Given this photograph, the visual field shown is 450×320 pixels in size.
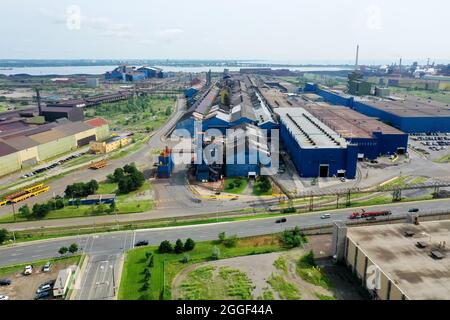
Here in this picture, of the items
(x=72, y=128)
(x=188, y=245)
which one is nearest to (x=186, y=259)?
(x=188, y=245)

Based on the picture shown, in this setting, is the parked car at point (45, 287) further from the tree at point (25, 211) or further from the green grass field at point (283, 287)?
the green grass field at point (283, 287)

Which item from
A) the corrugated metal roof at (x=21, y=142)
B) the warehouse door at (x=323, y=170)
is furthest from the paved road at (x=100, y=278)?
the corrugated metal roof at (x=21, y=142)

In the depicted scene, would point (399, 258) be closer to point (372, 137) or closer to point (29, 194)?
point (372, 137)

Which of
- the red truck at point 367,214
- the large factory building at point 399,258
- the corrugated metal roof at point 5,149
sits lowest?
the red truck at point 367,214

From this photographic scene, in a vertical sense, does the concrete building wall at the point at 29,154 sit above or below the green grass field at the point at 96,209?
above

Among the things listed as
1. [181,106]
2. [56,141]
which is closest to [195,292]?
[56,141]

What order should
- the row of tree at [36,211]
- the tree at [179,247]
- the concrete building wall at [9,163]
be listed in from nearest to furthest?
the tree at [179,247] < the row of tree at [36,211] < the concrete building wall at [9,163]

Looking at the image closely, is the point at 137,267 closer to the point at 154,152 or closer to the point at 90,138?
the point at 154,152
